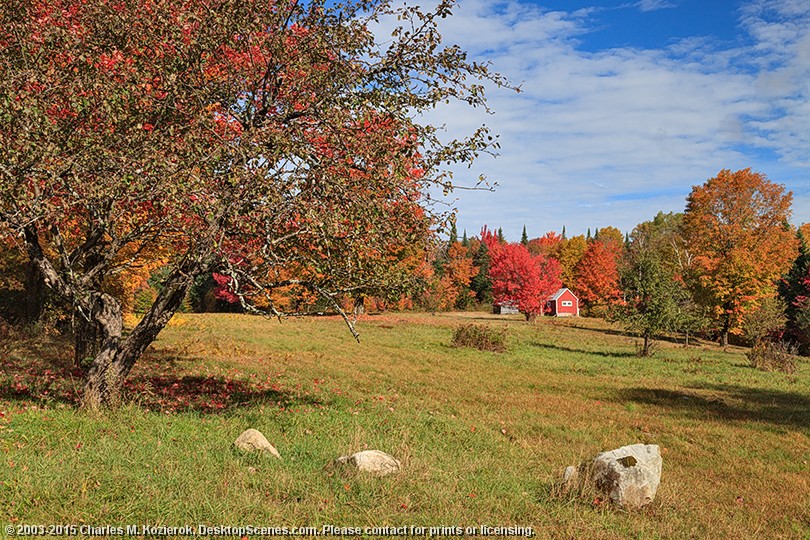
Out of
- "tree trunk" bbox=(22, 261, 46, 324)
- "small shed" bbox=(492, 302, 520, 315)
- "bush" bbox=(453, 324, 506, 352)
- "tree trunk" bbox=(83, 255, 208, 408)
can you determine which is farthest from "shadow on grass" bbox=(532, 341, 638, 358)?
"small shed" bbox=(492, 302, 520, 315)

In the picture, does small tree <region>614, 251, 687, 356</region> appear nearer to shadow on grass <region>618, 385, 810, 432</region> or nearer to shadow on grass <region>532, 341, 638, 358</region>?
shadow on grass <region>532, 341, 638, 358</region>

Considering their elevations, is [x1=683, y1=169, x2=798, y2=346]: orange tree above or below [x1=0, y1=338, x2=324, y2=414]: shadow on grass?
above

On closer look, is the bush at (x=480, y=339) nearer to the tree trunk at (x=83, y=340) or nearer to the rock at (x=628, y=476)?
the tree trunk at (x=83, y=340)

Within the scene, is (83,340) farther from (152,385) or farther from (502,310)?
(502,310)

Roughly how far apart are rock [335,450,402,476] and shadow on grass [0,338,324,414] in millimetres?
4515

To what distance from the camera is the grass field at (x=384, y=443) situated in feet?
16.9

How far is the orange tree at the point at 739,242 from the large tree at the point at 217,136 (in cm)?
3726

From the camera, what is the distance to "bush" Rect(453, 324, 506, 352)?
90.3 ft

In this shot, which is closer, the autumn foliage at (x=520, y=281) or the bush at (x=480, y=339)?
the bush at (x=480, y=339)

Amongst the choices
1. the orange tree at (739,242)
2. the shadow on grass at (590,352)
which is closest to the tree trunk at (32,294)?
the shadow on grass at (590,352)

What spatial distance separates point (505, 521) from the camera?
5.27 metres

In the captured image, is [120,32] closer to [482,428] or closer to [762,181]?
[482,428]

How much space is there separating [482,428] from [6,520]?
8211mm

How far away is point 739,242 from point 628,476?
3969 centimetres
